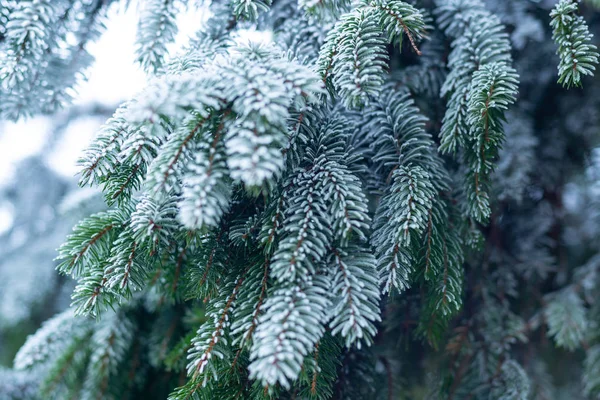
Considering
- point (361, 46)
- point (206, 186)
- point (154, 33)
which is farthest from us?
point (154, 33)

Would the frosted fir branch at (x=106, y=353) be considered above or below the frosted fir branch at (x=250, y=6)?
below

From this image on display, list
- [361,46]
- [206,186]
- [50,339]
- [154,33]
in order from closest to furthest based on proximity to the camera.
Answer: [206,186], [361,46], [154,33], [50,339]

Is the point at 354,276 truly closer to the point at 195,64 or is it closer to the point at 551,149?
the point at 195,64

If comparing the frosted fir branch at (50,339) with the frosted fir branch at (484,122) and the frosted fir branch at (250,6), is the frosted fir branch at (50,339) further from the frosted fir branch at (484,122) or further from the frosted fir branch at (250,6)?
the frosted fir branch at (484,122)

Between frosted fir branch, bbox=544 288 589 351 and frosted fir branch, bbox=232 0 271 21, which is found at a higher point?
frosted fir branch, bbox=232 0 271 21

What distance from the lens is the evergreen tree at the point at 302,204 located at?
47 cm

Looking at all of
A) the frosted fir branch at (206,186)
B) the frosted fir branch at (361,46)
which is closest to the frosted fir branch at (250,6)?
the frosted fir branch at (361,46)

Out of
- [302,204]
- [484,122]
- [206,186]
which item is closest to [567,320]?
[484,122]

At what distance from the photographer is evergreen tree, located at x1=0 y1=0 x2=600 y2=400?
47 cm

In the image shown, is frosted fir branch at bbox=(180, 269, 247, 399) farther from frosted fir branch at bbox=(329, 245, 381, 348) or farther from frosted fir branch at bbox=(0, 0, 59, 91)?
frosted fir branch at bbox=(0, 0, 59, 91)

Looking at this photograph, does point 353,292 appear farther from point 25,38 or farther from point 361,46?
point 25,38

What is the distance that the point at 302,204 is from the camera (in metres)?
0.52

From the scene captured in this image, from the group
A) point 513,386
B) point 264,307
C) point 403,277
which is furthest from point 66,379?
point 513,386

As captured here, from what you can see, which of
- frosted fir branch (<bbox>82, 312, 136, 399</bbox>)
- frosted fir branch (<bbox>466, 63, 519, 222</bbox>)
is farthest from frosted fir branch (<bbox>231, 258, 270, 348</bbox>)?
frosted fir branch (<bbox>82, 312, 136, 399</bbox>)
